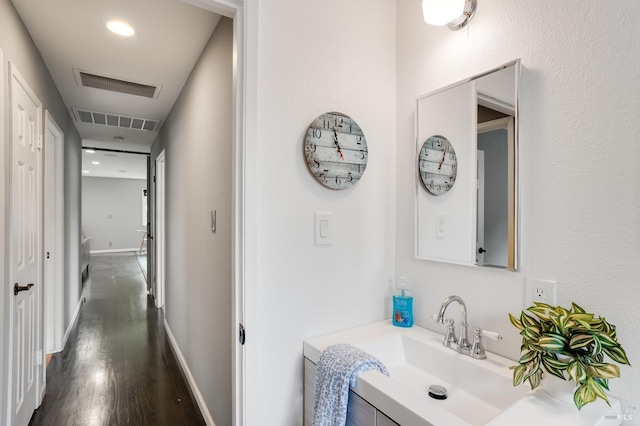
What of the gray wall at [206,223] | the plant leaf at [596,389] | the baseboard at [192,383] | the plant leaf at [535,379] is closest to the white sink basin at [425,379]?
the plant leaf at [535,379]

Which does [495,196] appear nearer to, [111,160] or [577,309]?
[577,309]

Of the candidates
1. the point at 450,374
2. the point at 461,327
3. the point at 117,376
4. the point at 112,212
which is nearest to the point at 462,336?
the point at 461,327

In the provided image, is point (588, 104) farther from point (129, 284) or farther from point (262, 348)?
point (129, 284)

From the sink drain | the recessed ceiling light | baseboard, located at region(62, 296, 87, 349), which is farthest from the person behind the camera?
baseboard, located at region(62, 296, 87, 349)

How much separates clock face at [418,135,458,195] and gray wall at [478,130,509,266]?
14 cm

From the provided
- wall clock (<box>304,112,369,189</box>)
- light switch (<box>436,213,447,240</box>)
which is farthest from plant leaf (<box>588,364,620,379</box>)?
wall clock (<box>304,112,369,189</box>)

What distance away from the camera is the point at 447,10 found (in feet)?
4.04

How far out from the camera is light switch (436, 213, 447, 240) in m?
1.39

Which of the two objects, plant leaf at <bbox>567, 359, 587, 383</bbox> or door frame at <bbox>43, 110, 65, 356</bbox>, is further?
door frame at <bbox>43, 110, 65, 356</bbox>

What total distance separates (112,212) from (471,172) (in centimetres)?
1149

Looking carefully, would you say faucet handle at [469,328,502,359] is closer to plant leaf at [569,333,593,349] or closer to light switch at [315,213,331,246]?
plant leaf at [569,333,593,349]

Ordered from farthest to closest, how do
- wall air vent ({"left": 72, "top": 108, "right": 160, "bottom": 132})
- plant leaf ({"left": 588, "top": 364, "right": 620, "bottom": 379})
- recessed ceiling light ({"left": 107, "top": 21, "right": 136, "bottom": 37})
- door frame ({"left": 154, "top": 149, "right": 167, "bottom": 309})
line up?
door frame ({"left": 154, "top": 149, "right": 167, "bottom": 309}), wall air vent ({"left": 72, "top": 108, "right": 160, "bottom": 132}), recessed ceiling light ({"left": 107, "top": 21, "right": 136, "bottom": 37}), plant leaf ({"left": 588, "top": 364, "right": 620, "bottom": 379})

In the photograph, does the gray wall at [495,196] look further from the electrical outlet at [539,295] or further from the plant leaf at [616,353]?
the plant leaf at [616,353]

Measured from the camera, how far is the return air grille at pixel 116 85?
264 cm
